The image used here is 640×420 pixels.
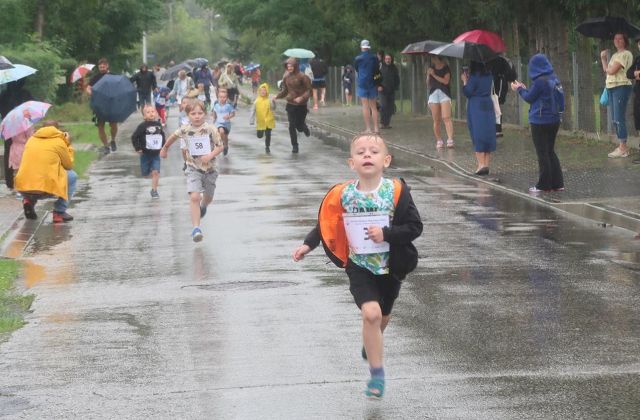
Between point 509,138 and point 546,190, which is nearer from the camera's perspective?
point 546,190

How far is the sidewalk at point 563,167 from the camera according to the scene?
15.6 metres

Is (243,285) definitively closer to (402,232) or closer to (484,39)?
(402,232)

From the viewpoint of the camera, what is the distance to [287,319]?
973 cm

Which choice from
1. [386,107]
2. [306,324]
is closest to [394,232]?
[306,324]

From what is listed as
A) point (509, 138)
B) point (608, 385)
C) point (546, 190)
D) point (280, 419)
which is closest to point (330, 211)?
point (280, 419)

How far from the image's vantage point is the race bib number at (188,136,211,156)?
50.0 ft

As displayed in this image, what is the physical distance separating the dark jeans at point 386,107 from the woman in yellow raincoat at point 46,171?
16008 mm

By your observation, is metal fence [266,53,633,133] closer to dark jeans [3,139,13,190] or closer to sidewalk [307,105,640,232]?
sidewalk [307,105,640,232]

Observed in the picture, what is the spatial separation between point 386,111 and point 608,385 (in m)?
25.1

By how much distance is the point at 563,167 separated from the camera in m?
20.4

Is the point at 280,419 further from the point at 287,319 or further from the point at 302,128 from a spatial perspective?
the point at 302,128

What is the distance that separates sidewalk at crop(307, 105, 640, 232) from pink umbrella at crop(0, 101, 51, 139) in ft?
19.7

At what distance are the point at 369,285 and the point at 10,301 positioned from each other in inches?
180

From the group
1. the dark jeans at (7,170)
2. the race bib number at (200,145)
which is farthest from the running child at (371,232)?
the dark jeans at (7,170)
